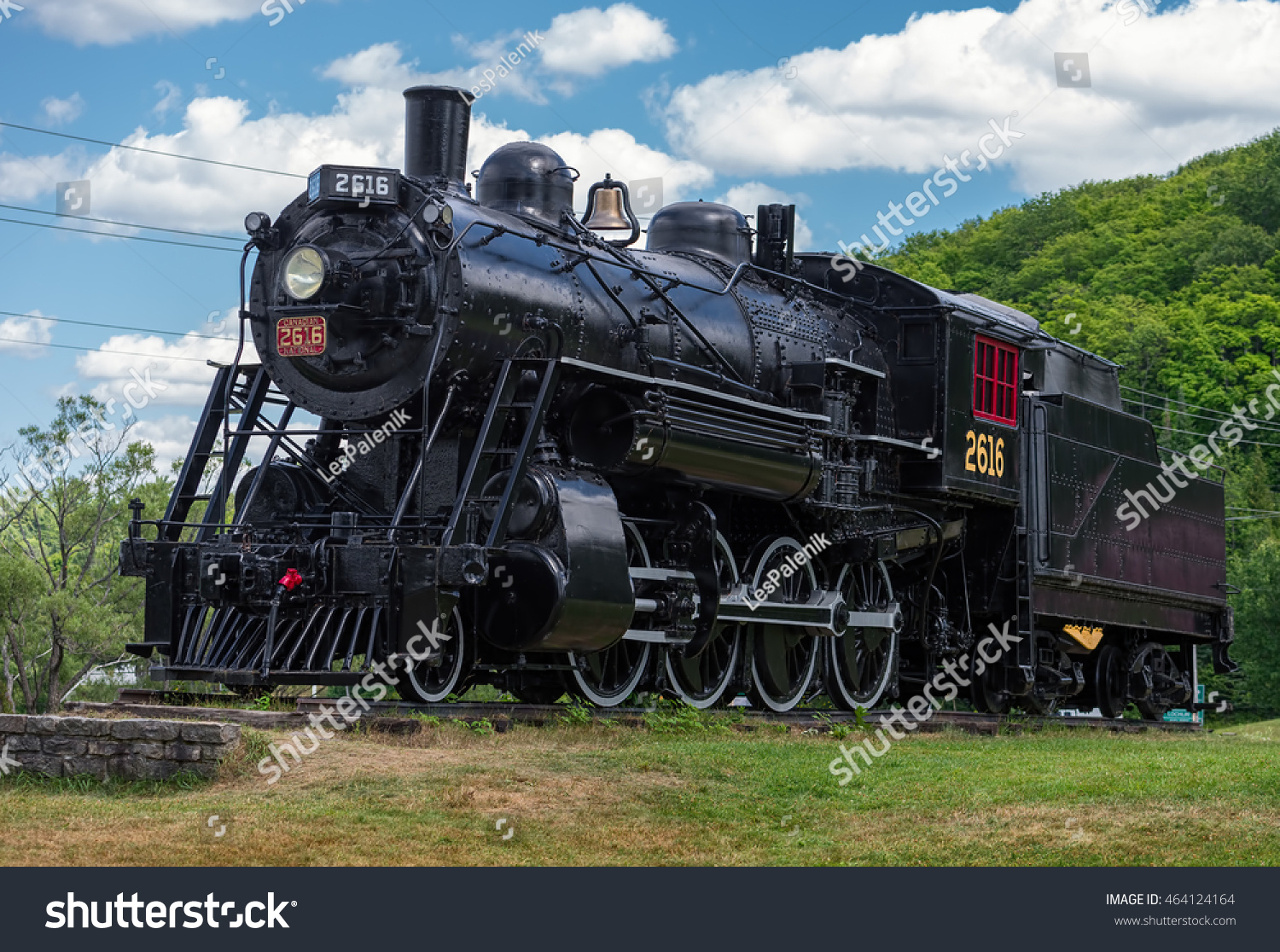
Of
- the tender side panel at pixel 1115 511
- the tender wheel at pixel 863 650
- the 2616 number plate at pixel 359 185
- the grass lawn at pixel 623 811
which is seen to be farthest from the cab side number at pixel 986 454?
the 2616 number plate at pixel 359 185

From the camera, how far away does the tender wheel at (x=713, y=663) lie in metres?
12.5

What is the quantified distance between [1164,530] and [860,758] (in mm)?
9147

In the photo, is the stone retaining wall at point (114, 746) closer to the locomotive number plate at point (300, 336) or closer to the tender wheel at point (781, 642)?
the locomotive number plate at point (300, 336)

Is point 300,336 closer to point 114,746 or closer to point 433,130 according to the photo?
point 433,130

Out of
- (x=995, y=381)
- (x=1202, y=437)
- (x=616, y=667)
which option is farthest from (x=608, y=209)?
(x=1202, y=437)

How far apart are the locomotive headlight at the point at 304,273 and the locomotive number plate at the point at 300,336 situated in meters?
0.18

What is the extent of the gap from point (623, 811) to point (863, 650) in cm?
707

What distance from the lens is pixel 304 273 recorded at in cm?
1066

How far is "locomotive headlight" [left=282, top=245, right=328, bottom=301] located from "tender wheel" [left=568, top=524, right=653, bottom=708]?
3112mm

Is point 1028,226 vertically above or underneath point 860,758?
above

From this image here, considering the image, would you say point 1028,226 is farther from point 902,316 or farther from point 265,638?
point 265,638

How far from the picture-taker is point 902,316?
14.7 m
